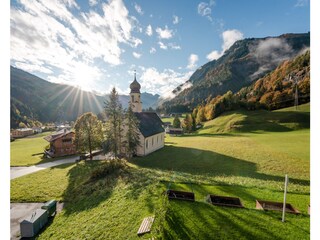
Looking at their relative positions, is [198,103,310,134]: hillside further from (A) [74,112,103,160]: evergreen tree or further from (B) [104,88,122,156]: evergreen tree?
(A) [74,112,103,160]: evergreen tree

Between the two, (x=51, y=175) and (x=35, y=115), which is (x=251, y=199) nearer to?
(x=51, y=175)

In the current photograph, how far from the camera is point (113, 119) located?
90.5ft

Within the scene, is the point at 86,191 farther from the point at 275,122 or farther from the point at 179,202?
the point at 275,122

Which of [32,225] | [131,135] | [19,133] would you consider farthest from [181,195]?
[19,133]

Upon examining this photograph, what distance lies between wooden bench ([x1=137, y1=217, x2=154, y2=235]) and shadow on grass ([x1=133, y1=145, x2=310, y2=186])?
12.2m

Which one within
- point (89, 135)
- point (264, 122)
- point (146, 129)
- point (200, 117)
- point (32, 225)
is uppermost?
point (200, 117)

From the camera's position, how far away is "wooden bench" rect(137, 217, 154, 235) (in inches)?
313

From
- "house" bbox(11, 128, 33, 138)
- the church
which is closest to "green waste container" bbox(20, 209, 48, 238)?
the church

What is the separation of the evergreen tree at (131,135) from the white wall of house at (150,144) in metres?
1.14

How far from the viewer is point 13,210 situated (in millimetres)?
14781

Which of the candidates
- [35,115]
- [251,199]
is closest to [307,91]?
[251,199]

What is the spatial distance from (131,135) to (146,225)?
21025mm

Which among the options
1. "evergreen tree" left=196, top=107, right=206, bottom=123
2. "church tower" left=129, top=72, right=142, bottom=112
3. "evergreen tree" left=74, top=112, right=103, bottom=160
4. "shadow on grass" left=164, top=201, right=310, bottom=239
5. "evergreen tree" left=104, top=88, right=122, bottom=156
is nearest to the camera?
"shadow on grass" left=164, top=201, right=310, bottom=239
